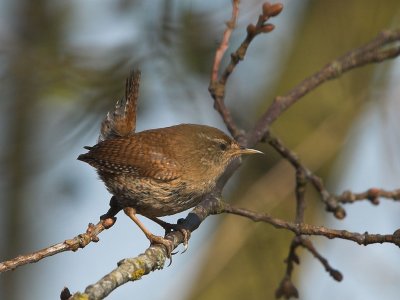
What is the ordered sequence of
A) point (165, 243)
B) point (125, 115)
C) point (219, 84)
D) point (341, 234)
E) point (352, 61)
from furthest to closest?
point (352, 61)
point (125, 115)
point (219, 84)
point (165, 243)
point (341, 234)

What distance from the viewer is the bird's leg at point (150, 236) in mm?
3558

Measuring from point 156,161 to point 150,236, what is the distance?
0.65 meters

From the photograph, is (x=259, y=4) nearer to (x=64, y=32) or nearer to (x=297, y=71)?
(x=297, y=71)

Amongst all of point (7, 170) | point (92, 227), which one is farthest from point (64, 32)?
point (92, 227)

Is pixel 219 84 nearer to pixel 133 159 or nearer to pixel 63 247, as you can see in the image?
pixel 133 159

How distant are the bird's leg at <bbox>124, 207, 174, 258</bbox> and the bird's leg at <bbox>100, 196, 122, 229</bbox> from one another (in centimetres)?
6

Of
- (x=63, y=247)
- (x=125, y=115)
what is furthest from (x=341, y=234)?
(x=125, y=115)

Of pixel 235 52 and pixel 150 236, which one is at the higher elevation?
pixel 235 52

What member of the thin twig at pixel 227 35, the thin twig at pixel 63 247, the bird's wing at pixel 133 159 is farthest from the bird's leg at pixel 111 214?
the thin twig at pixel 227 35

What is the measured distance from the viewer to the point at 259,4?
17.6ft

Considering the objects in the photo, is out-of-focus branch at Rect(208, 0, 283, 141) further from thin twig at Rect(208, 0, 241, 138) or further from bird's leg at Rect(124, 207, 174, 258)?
bird's leg at Rect(124, 207, 174, 258)

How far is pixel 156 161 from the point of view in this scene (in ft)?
14.3

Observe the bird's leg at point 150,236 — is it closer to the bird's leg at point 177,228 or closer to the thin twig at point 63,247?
the bird's leg at point 177,228

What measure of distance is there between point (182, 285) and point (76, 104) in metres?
1.71
